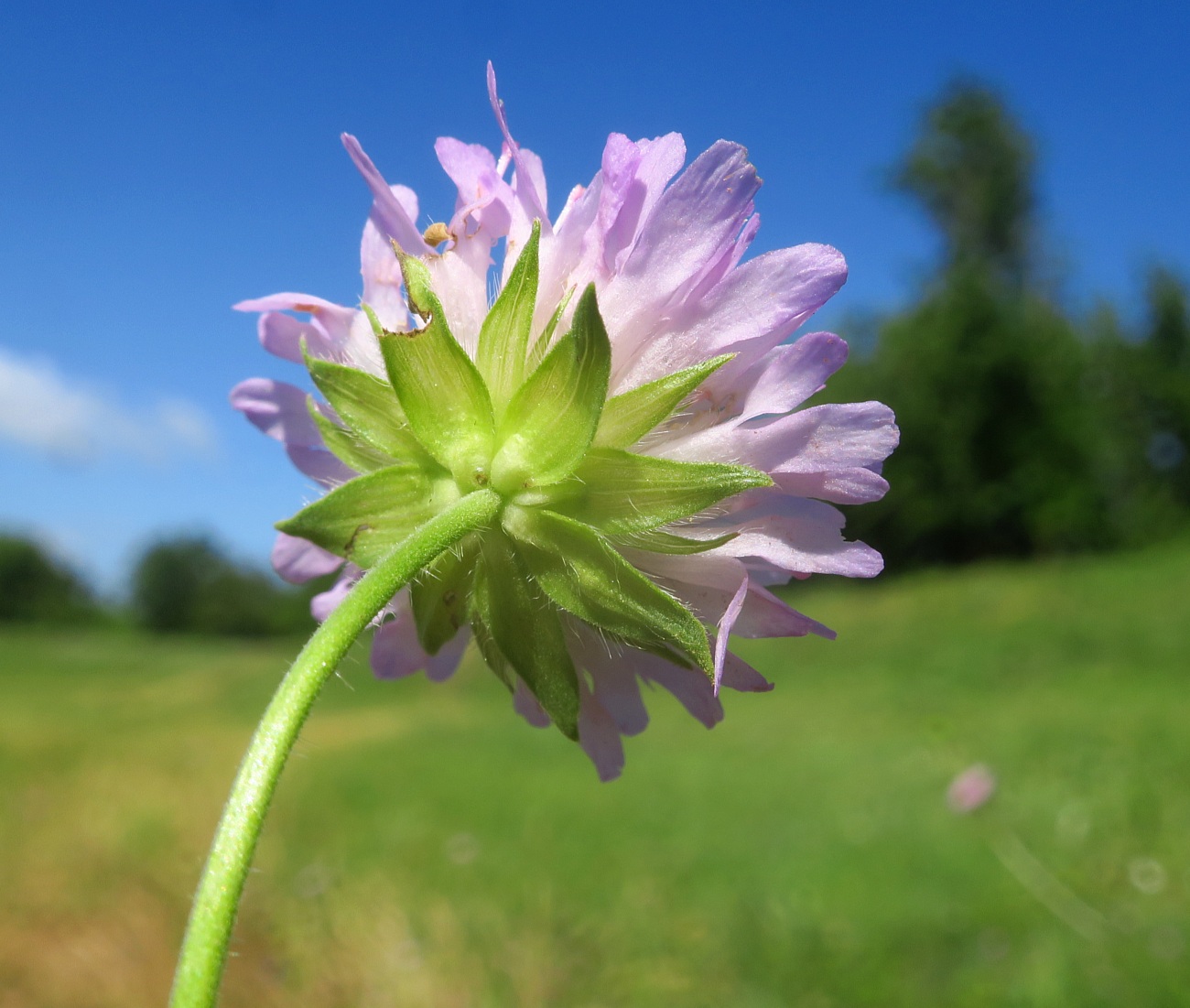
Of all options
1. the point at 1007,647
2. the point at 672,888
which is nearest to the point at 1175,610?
the point at 1007,647

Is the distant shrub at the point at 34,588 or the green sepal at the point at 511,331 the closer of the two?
the green sepal at the point at 511,331

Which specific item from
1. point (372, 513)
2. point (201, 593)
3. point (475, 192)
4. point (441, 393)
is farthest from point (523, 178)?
point (201, 593)

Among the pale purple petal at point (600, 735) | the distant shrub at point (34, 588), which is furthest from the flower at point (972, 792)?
the distant shrub at point (34, 588)

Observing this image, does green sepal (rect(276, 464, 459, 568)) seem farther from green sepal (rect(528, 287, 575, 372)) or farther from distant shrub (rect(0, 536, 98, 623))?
distant shrub (rect(0, 536, 98, 623))

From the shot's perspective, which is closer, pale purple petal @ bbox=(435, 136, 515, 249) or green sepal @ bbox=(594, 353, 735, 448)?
green sepal @ bbox=(594, 353, 735, 448)

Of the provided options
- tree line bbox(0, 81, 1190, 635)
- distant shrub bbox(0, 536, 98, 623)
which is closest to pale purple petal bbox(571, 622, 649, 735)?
tree line bbox(0, 81, 1190, 635)

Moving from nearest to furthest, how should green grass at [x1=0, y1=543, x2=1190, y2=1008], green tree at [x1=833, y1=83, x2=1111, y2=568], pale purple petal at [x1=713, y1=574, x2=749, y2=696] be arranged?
pale purple petal at [x1=713, y1=574, x2=749, y2=696] < green grass at [x1=0, y1=543, x2=1190, y2=1008] < green tree at [x1=833, y1=83, x2=1111, y2=568]

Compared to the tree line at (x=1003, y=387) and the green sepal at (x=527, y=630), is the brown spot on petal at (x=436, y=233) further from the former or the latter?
the tree line at (x=1003, y=387)
